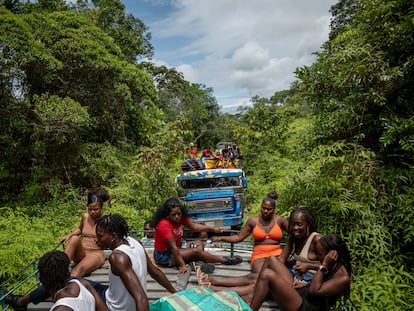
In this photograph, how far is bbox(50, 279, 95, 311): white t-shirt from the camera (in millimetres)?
1927

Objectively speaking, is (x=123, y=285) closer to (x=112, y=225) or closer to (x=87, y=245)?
(x=112, y=225)

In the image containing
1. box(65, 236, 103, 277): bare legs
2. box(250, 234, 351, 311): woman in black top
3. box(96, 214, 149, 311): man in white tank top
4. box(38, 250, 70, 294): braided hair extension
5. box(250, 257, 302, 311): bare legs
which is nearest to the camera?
box(38, 250, 70, 294): braided hair extension

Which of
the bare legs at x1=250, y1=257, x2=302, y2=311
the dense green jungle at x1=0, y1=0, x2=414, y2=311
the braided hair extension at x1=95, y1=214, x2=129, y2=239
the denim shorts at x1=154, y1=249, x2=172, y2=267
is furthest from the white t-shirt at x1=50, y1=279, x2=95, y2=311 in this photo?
the dense green jungle at x1=0, y1=0, x2=414, y2=311

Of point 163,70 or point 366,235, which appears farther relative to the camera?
point 163,70

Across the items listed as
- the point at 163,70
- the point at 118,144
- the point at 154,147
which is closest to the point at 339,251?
the point at 154,147

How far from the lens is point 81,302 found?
6.61ft

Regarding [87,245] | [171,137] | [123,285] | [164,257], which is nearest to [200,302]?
[123,285]

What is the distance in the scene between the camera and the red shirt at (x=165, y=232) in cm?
387

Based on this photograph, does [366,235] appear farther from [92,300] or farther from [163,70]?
[163,70]

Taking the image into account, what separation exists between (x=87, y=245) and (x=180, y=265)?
4.54 ft

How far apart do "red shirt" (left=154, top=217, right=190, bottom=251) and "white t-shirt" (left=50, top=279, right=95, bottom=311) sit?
1712 millimetres

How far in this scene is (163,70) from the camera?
1839cm

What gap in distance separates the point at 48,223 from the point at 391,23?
8732mm

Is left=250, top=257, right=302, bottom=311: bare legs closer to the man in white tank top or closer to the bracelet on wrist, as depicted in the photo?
the bracelet on wrist
